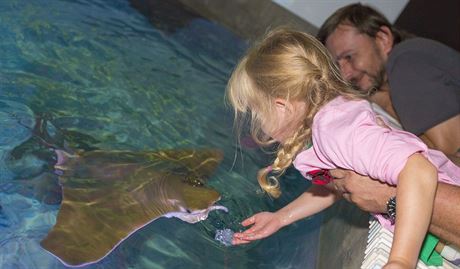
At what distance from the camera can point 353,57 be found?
10.4ft

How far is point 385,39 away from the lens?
3268 millimetres

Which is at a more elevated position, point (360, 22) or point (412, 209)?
point (360, 22)

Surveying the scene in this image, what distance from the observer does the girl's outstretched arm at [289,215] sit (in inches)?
90.6

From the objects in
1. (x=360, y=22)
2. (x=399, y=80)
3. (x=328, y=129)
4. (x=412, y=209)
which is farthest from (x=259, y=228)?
(x=360, y=22)

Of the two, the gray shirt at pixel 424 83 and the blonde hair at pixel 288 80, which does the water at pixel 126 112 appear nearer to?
the blonde hair at pixel 288 80

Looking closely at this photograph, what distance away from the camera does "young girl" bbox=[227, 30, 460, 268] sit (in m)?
1.44

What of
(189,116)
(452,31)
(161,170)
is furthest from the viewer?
(452,31)

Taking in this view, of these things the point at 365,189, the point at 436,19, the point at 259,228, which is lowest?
the point at 259,228

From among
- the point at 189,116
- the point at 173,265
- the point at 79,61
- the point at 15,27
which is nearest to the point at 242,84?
the point at 173,265

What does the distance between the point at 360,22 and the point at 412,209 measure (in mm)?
2087

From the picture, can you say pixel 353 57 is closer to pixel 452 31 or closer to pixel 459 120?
pixel 459 120

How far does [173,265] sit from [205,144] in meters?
1.22

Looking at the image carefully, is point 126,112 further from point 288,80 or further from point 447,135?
point 447,135

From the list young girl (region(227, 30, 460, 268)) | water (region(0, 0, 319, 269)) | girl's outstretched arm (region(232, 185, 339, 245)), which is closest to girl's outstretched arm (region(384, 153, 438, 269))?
young girl (region(227, 30, 460, 268))
